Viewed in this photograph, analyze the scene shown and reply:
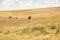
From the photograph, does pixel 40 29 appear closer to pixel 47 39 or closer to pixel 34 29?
pixel 34 29

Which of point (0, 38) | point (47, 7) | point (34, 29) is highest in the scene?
point (0, 38)

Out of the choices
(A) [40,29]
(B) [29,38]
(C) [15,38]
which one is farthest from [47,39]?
(A) [40,29]

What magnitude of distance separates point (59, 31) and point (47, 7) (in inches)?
1724

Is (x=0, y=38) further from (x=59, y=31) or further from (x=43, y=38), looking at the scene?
(x=59, y=31)

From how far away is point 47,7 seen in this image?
63.5 metres

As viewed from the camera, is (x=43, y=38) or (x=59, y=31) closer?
(x=43, y=38)

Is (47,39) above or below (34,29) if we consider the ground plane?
above

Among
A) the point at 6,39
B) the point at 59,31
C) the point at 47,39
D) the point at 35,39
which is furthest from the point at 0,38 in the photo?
the point at 59,31

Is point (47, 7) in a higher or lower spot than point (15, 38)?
lower

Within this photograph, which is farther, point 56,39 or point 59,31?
point 59,31

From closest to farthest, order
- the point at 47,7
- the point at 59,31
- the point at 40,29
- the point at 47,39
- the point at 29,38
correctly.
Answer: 1. the point at 47,39
2. the point at 29,38
3. the point at 59,31
4. the point at 40,29
5. the point at 47,7

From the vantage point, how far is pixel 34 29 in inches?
920

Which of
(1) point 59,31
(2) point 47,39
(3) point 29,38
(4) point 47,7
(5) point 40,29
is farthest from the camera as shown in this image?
(4) point 47,7

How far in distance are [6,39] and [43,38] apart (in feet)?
10.7
